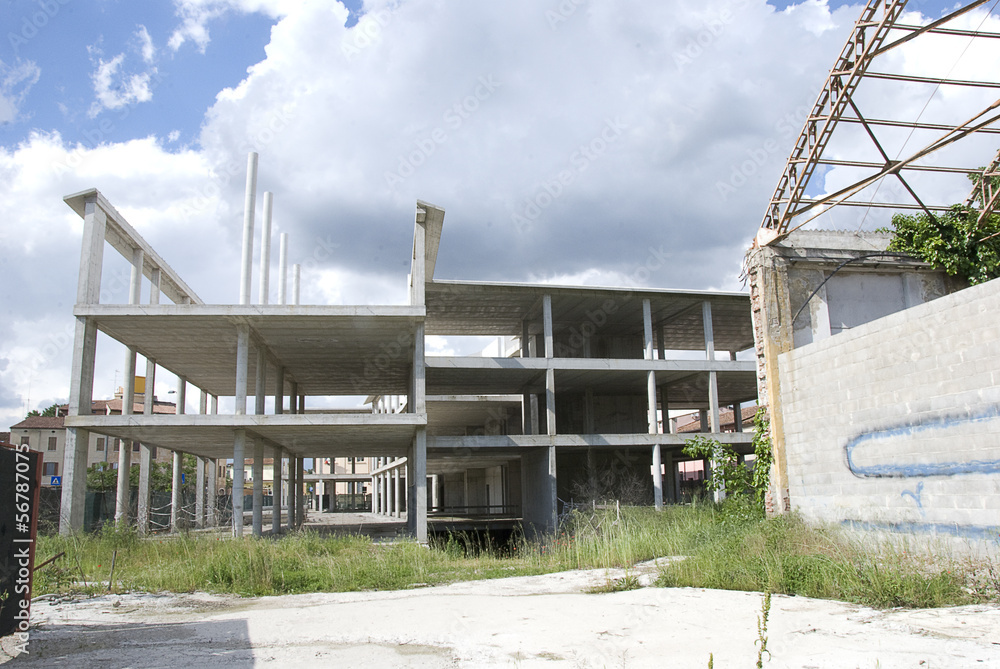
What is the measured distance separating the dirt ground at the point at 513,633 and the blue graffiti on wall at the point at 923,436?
7.01ft

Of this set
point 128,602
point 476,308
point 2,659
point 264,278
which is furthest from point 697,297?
point 2,659

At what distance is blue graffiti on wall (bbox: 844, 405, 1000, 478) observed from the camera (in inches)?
337

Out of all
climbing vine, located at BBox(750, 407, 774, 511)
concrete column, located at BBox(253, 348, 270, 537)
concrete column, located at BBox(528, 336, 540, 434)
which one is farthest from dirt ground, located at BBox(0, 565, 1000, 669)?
concrete column, located at BBox(528, 336, 540, 434)

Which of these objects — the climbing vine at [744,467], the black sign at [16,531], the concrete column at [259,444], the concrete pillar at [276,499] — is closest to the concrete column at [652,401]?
the climbing vine at [744,467]

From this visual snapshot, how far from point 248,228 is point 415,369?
9431 millimetres

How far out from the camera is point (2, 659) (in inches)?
249

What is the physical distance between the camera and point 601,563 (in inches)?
482

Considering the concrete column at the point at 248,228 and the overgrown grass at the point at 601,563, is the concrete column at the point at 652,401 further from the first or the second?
the concrete column at the point at 248,228

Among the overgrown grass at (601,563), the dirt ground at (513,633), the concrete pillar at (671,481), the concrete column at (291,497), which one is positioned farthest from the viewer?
the concrete pillar at (671,481)

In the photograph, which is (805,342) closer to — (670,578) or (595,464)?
(670,578)

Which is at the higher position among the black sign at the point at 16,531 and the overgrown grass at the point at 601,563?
the black sign at the point at 16,531

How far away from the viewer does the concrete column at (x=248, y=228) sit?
2441cm

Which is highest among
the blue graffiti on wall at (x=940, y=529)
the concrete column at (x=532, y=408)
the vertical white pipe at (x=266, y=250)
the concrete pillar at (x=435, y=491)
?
the vertical white pipe at (x=266, y=250)

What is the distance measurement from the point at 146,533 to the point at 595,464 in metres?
18.0
